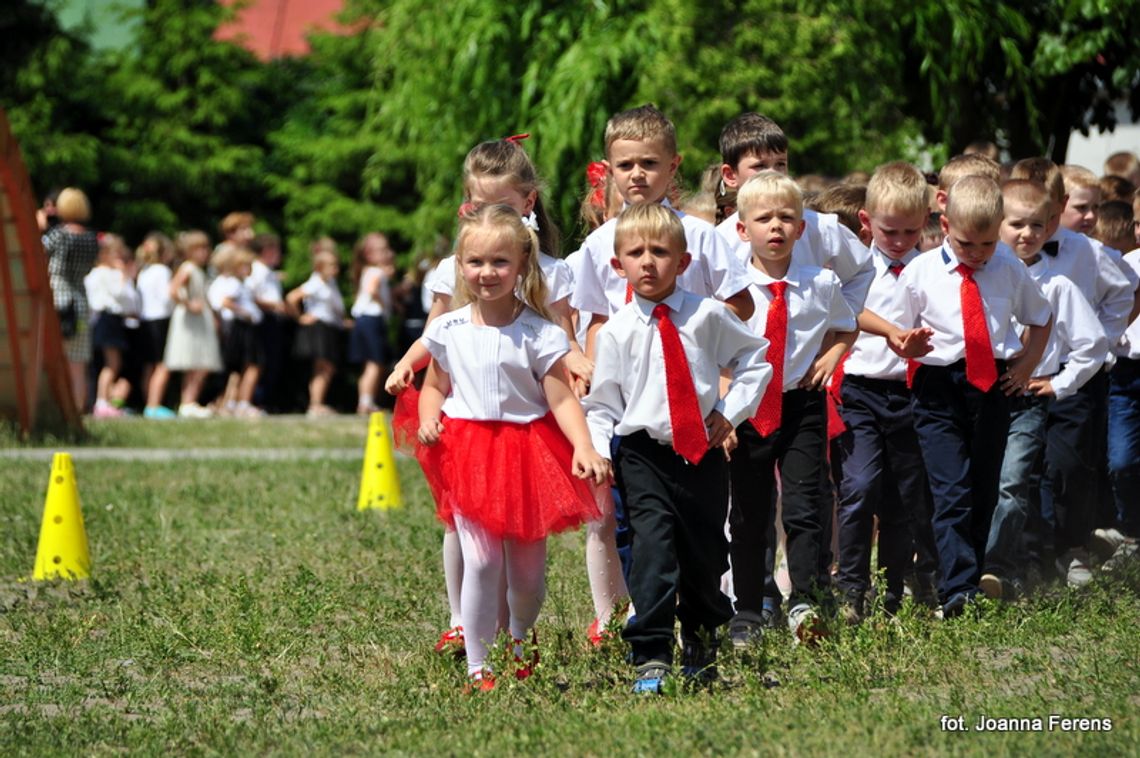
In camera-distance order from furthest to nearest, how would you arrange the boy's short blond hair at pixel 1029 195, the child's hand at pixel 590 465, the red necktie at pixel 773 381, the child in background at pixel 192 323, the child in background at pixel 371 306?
the child in background at pixel 371 306, the child in background at pixel 192 323, the boy's short blond hair at pixel 1029 195, the red necktie at pixel 773 381, the child's hand at pixel 590 465

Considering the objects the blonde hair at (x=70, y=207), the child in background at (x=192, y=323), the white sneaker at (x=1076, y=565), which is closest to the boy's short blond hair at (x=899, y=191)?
the white sneaker at (x=1076, y=565)

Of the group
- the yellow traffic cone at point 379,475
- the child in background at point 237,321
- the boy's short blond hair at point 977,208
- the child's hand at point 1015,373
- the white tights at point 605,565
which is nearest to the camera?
the white tights at point 605,565

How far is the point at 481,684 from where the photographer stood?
591cm

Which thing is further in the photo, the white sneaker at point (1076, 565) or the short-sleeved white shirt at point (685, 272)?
the white sneaker at point (1076, 565)

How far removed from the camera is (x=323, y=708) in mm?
5766

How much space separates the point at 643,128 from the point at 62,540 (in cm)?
378

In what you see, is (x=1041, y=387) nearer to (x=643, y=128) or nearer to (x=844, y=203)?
(x=844, y=203)

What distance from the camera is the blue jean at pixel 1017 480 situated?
26.9 ft

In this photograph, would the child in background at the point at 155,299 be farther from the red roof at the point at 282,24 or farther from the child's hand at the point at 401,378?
the child's hand at the point at 401,378

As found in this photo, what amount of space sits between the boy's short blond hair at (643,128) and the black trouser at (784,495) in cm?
108

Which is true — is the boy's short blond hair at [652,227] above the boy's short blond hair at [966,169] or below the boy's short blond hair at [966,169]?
below

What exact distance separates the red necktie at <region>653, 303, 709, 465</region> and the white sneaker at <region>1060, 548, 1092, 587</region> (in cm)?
336

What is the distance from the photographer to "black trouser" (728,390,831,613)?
→ 22.1 ft

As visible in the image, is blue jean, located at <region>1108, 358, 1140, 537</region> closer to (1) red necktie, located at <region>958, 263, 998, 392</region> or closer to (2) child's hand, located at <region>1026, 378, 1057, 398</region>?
(2) child's hand, located at <region>1026, 378, 1057, 398</region>
